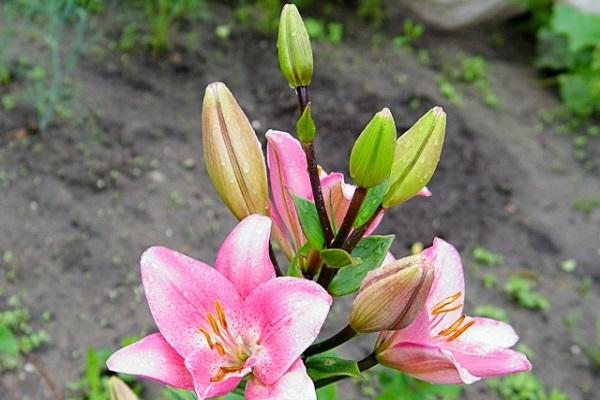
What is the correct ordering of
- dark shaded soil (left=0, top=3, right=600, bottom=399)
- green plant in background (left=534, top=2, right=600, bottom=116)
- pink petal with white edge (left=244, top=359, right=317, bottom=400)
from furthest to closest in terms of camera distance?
green plant in background (left=534, top=2, right=600, bottom=116), dark shaded soil (left=0, top=3, right=600, bottom=399), pink petal with white edge (left=244, top=359, right=317, bottom=400)

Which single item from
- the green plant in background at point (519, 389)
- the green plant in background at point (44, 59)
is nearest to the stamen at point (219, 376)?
the green plant in background at point (519, 389)

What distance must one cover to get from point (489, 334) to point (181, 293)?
1.01ft

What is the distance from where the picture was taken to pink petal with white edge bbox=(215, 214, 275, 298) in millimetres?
662

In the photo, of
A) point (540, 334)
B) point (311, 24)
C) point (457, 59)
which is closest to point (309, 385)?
point (540, 334)

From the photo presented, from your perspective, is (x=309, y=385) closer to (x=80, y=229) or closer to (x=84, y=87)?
(x=80, y=229)

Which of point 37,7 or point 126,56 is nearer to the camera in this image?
point 37,7

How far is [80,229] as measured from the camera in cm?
200

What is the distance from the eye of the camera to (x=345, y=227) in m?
0.67

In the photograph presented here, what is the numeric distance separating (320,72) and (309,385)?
2.23m

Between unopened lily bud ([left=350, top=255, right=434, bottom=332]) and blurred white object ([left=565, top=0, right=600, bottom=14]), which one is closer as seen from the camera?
unopened lily bud ([left=350, top=255, right=434, bottom=332])

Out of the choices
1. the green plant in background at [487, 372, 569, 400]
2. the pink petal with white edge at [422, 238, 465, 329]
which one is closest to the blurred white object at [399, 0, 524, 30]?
the green plant in background at [487, 372, 569, 400]

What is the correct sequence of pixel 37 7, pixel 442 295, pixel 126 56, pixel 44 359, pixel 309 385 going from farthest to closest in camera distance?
pixel 126 56 < pixel 37 7 < pixel 44 359 < pixel 442 295 < pixel 309 385

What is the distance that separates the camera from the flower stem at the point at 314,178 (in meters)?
0.67

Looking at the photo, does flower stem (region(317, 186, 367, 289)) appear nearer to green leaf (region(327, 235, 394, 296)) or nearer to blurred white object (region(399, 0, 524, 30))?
green leaf (region(327, 235, 394, 296))
